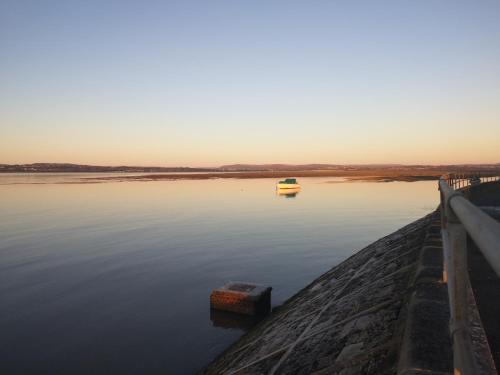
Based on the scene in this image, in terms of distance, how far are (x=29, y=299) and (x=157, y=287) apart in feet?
16.5

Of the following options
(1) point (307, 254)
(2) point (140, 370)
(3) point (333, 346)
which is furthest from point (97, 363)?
(1) point (307, 254)

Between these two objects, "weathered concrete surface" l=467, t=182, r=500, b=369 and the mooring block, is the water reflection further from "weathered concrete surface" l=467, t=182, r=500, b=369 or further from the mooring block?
"weathered concrete surface" l=467, t=182, r=500, b=369

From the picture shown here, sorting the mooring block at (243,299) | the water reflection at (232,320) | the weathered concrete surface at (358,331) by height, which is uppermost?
the weathered concrete surface at (358,331)

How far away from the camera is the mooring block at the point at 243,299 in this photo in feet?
40.2

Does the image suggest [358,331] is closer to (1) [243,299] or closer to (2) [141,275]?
(1) [243,299]

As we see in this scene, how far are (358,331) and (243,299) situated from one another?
24.0 ft

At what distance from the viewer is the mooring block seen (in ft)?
40.2

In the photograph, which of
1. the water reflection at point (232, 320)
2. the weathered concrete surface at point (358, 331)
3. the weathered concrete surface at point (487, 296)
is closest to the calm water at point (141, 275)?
the water reflection at point (232, 320)

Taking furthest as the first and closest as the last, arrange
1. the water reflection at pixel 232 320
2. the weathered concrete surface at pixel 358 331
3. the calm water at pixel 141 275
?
the water reflection at pixel 232 320 < the calm water at pixel 141 275 < the weathered concrete surface at pixel 358 331

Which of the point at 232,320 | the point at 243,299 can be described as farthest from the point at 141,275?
the point at 243,299

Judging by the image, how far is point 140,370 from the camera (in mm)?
9734

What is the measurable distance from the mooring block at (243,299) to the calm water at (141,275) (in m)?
0.49

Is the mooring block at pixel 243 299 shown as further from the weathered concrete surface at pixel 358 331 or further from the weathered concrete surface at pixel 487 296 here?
the weathered concrete surface at pixel 487 296

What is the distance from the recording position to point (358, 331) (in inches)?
217
